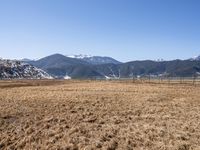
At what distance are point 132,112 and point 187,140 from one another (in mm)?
9468

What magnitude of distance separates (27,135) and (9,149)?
2.31 metres

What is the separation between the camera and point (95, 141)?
16688 mm

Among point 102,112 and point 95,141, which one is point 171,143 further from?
point 102,112

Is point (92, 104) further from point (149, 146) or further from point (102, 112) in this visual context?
point (149, 146)

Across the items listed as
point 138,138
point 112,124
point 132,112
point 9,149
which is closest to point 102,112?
point 132,112

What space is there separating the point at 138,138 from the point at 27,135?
6326mm

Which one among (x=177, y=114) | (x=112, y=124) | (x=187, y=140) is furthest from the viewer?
(x=177, y=114)

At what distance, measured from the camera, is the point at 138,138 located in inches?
687

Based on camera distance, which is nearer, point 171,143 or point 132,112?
point 171,143

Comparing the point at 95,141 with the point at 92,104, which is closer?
the point at 95,141

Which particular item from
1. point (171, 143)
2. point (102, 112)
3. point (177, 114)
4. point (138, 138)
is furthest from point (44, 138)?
point (177, 114)

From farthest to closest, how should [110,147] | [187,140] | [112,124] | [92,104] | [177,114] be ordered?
[92,104]
[177,114]
[112,124]
[187,140]
[110,147]

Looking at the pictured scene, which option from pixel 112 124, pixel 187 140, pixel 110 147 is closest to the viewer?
pixel 110 147

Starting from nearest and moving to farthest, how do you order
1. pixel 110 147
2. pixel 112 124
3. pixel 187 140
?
pixel 110 147 → pixel 187 140 → pixel 112 124
